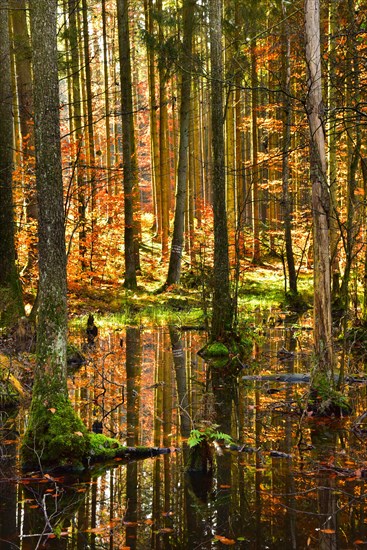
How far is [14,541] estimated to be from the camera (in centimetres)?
491

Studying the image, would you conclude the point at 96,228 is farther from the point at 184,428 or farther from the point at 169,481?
the point at 169,481

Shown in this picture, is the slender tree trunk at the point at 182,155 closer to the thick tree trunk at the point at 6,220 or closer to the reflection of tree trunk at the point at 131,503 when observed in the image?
the thick tree trunk at the point at 6,220

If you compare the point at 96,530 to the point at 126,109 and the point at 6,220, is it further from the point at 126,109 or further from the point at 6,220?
the point at 126,109

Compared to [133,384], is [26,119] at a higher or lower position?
higher

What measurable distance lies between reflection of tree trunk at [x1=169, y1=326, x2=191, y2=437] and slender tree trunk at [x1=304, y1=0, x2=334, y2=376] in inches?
74.5

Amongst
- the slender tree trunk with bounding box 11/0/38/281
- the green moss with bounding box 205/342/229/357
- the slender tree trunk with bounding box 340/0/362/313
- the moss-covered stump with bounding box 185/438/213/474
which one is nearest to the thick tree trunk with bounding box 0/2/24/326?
the green moss with bounding box 205/342/229/357

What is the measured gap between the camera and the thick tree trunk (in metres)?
12.8

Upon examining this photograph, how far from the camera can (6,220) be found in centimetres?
1297

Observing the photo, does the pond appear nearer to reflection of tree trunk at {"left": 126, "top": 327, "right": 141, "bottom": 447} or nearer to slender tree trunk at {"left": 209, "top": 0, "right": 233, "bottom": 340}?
reflection of tree trunk at {"left": 126, "top": 327, "right": 141, "bottom": 447}

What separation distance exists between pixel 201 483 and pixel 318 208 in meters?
3.81

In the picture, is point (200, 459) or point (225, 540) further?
point (200, 459)

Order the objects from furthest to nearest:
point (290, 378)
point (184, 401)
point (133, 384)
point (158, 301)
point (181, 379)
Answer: point (158, 301)
point (181, 379)
point (290, 378)
point (133, 384)
point (184, 401)

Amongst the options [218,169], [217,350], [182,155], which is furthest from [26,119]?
[217,350]

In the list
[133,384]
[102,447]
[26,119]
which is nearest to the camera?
[102,447]
